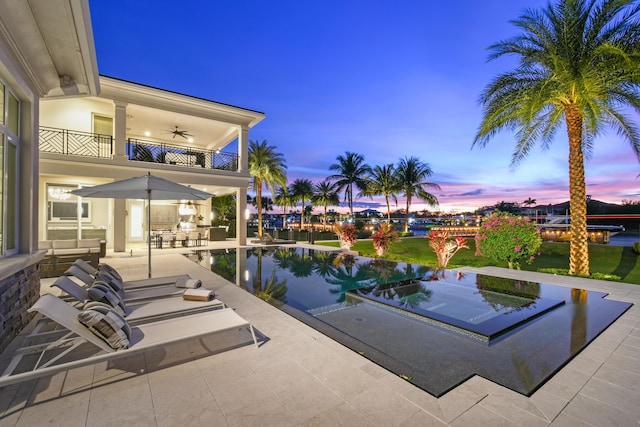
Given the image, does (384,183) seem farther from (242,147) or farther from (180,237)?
(180,237)

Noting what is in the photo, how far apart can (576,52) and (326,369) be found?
11.1 m

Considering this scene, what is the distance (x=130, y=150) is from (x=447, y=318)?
1542 cm

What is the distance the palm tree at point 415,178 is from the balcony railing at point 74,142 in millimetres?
25492

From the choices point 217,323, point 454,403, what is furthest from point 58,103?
point 454,403

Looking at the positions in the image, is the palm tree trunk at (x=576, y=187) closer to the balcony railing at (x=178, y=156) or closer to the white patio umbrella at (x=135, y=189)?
the white patio umbrella at (x=135, y=189)

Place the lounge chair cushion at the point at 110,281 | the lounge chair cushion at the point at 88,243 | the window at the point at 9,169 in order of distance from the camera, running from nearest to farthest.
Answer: the window at the point at 9,169
the lounge chair cushion at the point at 110,281
the lounge chair cushion at the point at 88,243

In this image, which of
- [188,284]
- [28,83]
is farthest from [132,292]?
[28,83]

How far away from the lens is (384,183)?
3200 centimetres

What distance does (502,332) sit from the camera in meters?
4.52

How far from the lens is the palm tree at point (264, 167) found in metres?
22.0

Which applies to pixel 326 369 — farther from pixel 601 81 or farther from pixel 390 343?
pixel 601 81

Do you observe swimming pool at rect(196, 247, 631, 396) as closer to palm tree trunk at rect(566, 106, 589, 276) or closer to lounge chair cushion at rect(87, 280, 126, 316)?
lounge chair cushion at rect(87, 280, 126, 316)

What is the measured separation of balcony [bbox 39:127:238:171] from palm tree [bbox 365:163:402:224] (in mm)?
18367

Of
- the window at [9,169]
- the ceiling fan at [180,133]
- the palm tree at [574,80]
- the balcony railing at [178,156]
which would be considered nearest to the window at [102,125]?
the balcony railing at [178,156]
